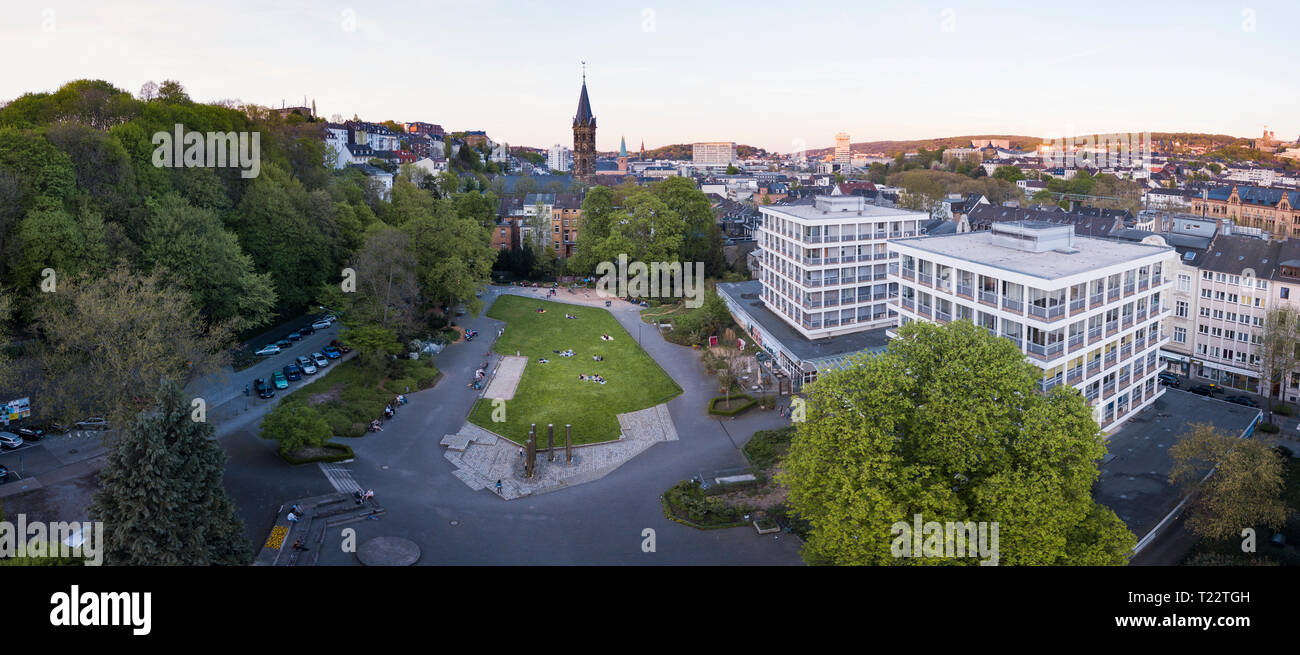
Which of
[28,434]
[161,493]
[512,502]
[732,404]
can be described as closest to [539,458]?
[512,502]

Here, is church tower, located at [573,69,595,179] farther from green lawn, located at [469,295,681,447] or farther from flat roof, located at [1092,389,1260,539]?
flat roof, located at [1092,389,1260,539]

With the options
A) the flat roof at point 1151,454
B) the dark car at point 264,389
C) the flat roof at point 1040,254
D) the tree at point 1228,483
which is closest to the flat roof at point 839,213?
the flat roof at point 1040,254

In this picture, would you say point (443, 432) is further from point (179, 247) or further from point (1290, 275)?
point (1290, 275)

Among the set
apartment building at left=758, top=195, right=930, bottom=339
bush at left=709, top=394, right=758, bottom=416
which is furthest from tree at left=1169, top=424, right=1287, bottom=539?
apartment building at left=758, top=195, right=930, bottom=339

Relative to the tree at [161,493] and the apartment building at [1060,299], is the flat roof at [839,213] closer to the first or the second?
the apartment building at [1060,299]

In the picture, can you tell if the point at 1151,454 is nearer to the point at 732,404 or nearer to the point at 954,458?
the point at 954,458

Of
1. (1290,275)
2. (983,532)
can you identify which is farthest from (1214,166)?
(983,532)
